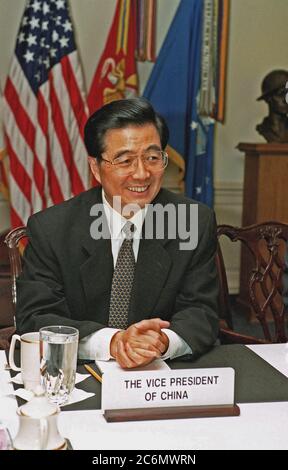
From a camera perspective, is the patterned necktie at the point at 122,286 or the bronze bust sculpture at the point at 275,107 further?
the bronze bust sculpture at the point at 275,107

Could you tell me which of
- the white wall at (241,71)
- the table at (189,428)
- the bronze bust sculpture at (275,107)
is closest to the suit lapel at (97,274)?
the table at (189,428)

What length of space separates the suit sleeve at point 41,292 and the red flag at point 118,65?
2792 millimetres

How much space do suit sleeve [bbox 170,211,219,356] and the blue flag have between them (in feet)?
9.30

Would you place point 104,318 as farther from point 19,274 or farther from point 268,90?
point 268,90

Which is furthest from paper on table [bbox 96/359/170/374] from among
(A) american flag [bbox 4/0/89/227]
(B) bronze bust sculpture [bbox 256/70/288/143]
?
(B) bronze bust sculpture [bbox 256/70/288/143]

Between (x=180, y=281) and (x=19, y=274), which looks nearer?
(x=180, y=281)

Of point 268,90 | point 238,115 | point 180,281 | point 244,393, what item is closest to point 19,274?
point 180,281

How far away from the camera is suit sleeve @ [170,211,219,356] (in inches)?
73.8

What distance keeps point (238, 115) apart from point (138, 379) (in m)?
4.32

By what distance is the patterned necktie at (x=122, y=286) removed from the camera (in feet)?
6.84

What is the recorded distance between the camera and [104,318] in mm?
2090

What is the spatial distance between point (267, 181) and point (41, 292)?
131 inches

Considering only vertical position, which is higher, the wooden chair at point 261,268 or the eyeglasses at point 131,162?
the eyeglasses at point 131,162

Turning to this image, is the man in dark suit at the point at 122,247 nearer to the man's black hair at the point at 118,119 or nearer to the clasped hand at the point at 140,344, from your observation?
the man's black hair at the point at 118,119
